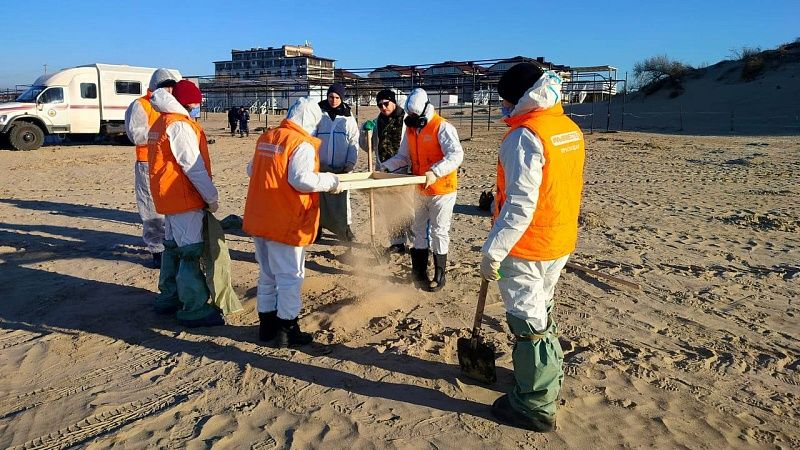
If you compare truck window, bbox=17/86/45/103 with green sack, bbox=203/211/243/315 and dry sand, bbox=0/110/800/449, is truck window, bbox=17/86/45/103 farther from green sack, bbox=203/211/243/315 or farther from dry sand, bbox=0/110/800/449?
green sack, bbox=203/211/243/315

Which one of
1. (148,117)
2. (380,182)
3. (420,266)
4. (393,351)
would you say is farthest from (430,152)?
(148,117)

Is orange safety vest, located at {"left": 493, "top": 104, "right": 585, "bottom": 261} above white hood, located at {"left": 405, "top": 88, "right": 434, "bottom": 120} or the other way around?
the other way around

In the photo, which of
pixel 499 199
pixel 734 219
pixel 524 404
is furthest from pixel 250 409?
pixel 734 219

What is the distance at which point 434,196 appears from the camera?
5332 millimetres

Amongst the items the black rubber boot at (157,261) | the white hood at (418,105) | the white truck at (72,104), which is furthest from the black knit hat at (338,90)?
the white truck at (72,104)

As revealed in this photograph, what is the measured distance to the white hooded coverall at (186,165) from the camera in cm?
423

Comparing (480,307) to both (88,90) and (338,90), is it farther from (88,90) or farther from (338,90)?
(88,90)

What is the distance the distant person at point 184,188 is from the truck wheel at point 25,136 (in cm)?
1774

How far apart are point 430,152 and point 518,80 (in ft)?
7.60

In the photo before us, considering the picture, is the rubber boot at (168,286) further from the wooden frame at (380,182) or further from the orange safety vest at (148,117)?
the wooden frame at (380,182)

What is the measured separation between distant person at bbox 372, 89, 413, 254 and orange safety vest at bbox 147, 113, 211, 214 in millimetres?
2271

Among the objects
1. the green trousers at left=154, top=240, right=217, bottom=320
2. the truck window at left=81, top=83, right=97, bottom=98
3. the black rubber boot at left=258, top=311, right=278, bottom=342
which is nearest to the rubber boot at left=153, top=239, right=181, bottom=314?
the green trousers at left=154, top=240, right=217, bottom=320

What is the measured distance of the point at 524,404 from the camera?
3.16 metres

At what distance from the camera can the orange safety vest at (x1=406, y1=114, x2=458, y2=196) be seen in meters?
5.24
